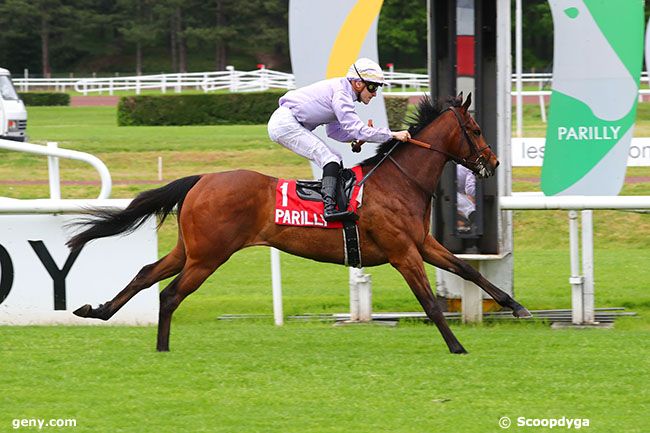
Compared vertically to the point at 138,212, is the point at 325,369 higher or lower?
lower

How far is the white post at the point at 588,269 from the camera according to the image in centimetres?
833

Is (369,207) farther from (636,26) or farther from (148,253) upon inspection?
(636,26)

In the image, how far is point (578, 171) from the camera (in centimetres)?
910

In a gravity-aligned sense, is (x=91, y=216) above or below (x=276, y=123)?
below

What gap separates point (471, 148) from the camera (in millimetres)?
7281

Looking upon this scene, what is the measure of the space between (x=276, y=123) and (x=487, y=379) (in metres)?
2.16

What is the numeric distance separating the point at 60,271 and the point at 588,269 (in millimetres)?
3605

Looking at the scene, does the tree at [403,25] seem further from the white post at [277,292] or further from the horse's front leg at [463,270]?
the horse's front leg at [463,270]

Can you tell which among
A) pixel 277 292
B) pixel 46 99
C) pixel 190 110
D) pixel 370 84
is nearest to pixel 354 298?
pixel 277 292

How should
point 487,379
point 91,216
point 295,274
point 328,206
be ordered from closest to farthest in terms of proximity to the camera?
point 487,379
point 328,206
point 91,216
point 295,274

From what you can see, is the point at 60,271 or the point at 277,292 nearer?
the point at 60,271

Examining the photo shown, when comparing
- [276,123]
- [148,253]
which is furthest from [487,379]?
[148,253]

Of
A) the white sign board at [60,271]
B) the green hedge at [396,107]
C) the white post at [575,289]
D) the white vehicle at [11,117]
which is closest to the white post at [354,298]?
the white sign board at [60,271]

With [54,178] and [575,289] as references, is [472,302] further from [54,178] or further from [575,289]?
[54,178]
